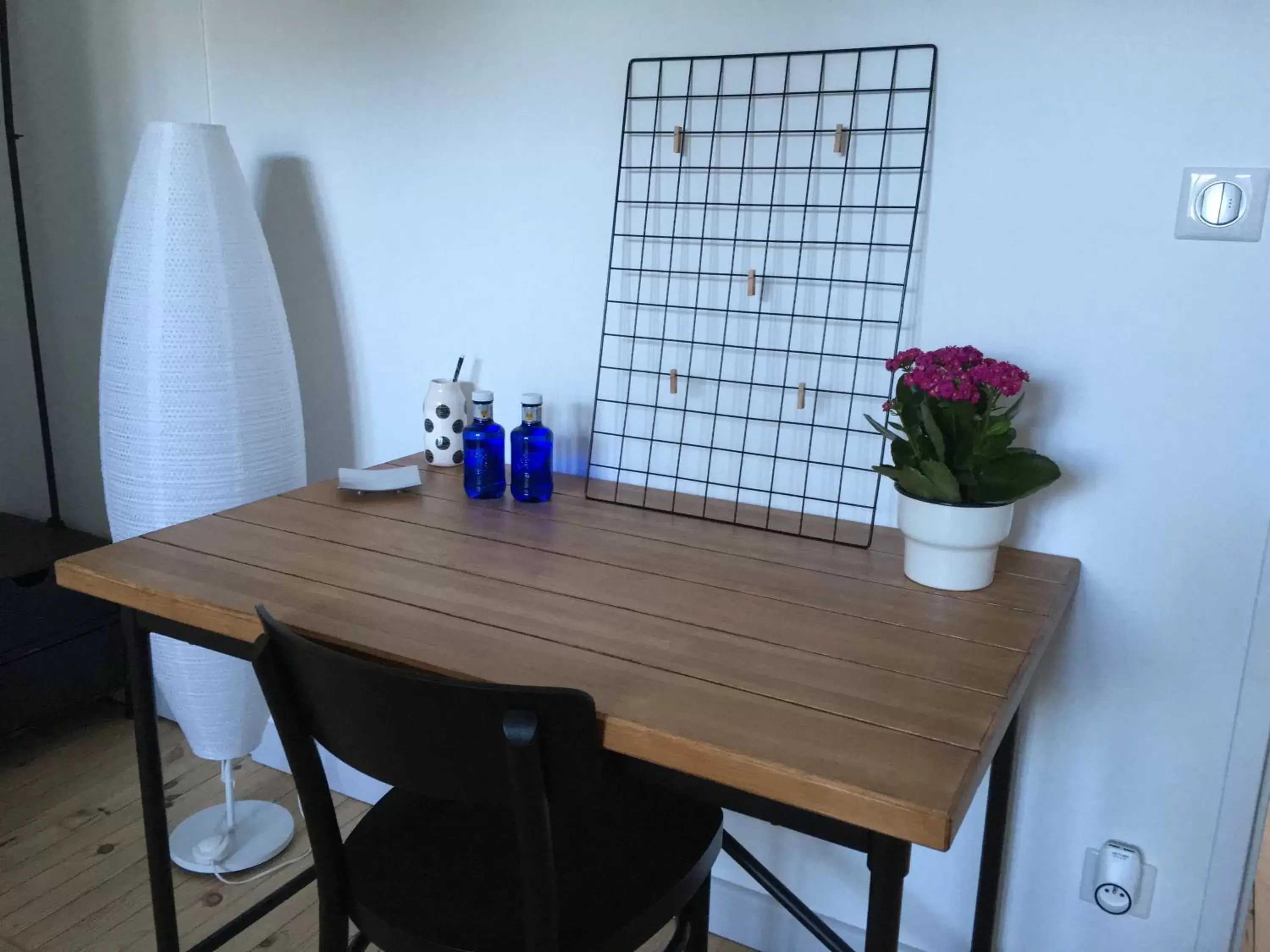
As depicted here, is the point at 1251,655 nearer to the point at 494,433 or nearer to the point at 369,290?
the point at 494,433

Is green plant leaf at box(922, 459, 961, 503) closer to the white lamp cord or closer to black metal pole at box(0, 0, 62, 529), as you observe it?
the white lamp cord

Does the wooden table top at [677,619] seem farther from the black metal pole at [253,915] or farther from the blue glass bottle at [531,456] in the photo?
the black metal pole at [253,915]

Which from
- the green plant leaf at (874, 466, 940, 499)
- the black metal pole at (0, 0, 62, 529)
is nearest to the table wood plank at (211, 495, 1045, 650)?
the green plant leaf at (874, 466, 940, 499)

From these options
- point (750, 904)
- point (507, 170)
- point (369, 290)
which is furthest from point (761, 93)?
point (750, 904)

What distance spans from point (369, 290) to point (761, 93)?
2.90 ft

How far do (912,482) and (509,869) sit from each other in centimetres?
67

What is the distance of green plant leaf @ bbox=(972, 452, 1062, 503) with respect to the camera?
118cm

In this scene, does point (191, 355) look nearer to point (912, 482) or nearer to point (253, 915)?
point (253, 915)

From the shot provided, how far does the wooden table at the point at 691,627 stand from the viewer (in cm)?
84

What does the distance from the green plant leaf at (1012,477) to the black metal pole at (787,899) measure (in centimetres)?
58

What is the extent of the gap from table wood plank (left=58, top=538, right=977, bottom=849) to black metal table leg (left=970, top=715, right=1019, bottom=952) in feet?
1.96

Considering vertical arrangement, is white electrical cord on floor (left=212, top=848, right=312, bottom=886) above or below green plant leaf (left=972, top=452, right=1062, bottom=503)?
below

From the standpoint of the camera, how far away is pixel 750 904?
5.66 feet

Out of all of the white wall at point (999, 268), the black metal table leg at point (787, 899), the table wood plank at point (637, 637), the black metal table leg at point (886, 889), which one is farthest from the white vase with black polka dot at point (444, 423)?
the black metal table leg at point (886, 889)
